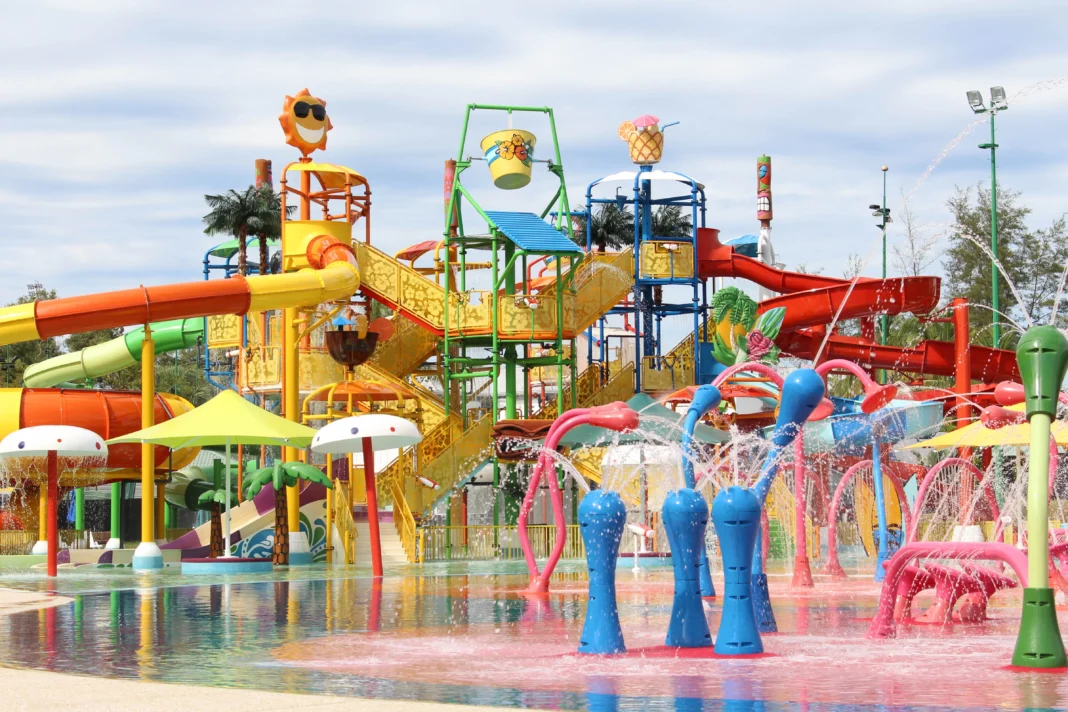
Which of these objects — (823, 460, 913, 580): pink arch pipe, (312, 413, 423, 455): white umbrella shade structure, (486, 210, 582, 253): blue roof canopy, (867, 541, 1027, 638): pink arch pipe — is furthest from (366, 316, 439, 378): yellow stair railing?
(867, 541, 1027, 638): pink arch pipe

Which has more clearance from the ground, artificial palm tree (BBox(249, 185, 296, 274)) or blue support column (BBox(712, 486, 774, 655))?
artificial palm tree (BBox(249, 185, 296, 274))

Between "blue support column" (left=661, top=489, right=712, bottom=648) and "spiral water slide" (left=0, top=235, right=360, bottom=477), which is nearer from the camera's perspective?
"blue support column" (left=661, top=489, right=712, bottom=648)

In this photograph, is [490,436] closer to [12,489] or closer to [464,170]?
[464,170]

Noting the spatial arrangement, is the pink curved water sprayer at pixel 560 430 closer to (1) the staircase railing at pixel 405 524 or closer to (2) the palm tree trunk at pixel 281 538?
(2) the palm tree trunk at pixel 281 538

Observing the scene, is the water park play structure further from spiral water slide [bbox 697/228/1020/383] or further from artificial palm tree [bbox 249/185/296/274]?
artificial palm tree [bbox 249/185/296/274]

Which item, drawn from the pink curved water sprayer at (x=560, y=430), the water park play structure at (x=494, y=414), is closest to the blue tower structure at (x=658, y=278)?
the water park play structure at (x=494, y=414)

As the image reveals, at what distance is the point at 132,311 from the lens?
2762 cm

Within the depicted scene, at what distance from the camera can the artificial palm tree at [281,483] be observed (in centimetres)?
2614

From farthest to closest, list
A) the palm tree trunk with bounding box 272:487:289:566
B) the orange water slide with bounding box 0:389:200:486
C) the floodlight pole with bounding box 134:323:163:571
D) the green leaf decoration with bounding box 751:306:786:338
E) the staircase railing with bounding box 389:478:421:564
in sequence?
the orange water slide with bounding box 0:389:200:486 → the green leaf decoration with bounding box 751:306:786:338 → the staircase railing with bounding box 389:478:421:564 → the palm tree trunk with bounding box 272:487:289:566 → the floodlight pole with bounding box 134:323:163:571

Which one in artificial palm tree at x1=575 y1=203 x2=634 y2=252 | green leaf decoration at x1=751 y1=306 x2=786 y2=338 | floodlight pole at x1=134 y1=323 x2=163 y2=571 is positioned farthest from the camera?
artificial palm tree at x1=575 y1=203 x2=634 y2=252

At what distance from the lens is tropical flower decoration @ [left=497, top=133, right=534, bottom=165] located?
33.7 m

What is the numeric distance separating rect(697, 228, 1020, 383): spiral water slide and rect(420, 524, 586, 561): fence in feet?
26.5

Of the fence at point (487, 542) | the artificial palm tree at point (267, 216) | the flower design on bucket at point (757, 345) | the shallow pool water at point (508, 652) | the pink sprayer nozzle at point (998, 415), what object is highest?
the artificial palm tree at point (267, 216)

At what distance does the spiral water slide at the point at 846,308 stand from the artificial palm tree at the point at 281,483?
1310 cm
